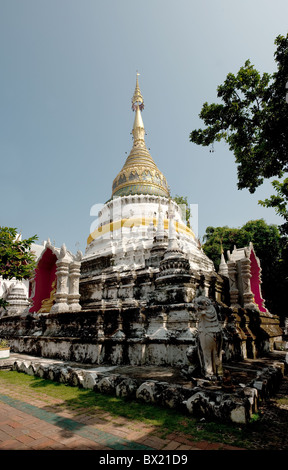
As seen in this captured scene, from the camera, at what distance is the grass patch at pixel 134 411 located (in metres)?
3.56

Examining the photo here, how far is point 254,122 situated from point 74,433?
779 centimetres

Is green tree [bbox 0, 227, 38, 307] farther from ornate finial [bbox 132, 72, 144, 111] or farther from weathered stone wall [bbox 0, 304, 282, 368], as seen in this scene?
ornate finial [bbox 132, 72, 144, 111]

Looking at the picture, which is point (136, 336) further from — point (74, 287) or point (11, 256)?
point (11, 256)

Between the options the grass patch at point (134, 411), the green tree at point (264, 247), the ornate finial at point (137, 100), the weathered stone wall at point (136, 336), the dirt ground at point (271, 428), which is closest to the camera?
the dirt ground at point (271, 428)

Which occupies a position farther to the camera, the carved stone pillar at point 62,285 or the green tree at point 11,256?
the carved stone pillar at point 62,285

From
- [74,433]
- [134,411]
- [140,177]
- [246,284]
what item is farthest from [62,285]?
[140,177]

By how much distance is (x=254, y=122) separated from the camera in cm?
743

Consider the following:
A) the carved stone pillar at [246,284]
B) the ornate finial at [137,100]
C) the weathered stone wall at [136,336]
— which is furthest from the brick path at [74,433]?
the ornate finial at [137,100]

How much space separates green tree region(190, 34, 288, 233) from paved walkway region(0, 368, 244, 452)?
6.27 meters

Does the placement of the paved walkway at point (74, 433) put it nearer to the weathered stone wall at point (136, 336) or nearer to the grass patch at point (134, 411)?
the grass patch at point (134, 411)

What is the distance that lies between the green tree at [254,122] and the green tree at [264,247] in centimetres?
1239

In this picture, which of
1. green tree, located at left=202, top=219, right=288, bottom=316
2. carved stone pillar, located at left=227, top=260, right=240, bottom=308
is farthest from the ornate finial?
carved stone pillar, located at left=227, top=260, right=240, bottom=308

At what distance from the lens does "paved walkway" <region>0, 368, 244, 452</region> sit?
3.35m

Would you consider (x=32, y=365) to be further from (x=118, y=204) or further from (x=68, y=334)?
(x=118, y=204)
